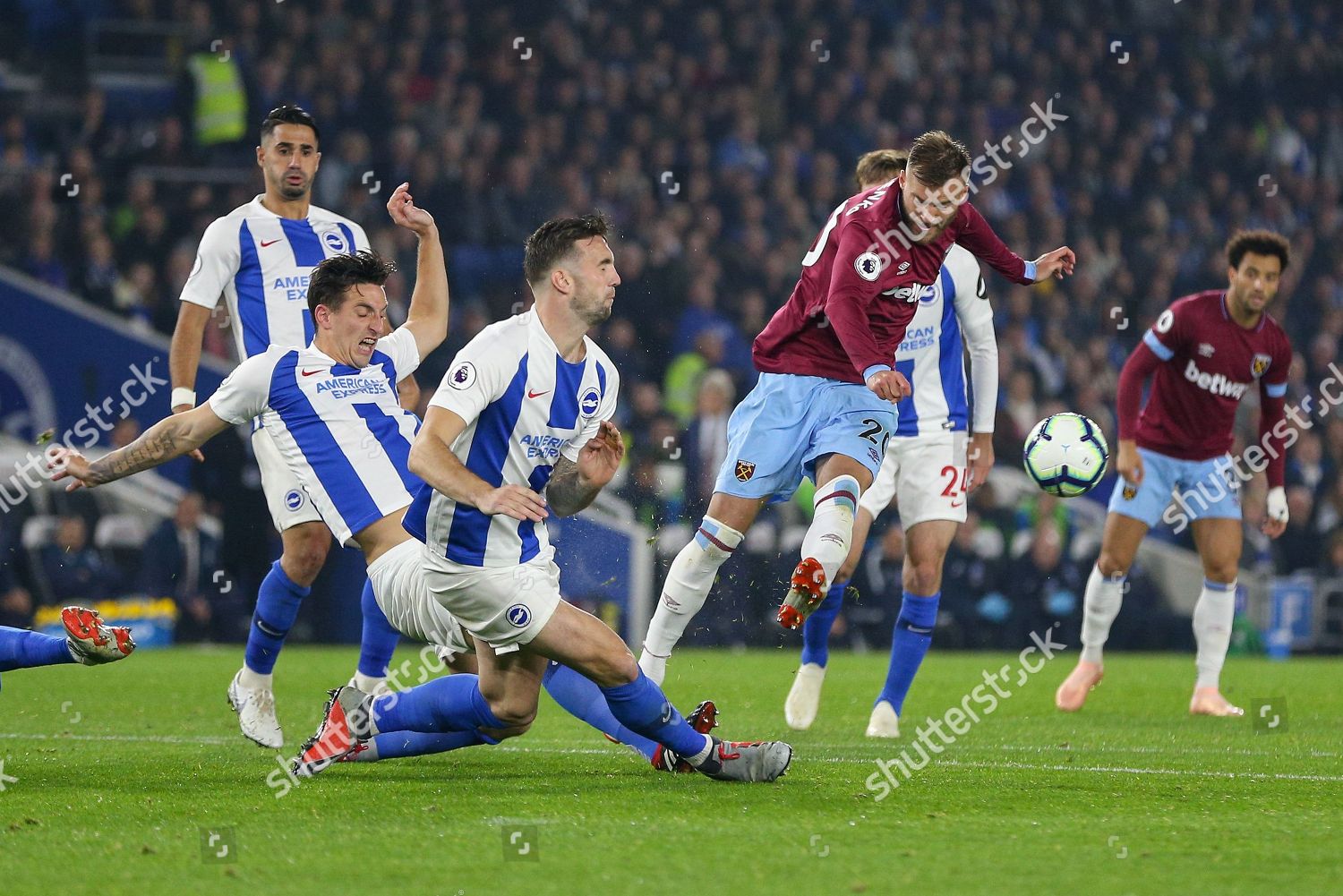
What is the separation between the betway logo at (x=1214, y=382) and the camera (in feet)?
26.0

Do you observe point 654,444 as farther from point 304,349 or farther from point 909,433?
point 304,349

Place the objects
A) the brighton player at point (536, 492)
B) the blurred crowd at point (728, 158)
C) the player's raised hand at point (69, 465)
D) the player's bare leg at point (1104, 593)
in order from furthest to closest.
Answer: the blurred crowd at point (728, 158) < the player's bare leg at point (1104, 593) < the player's raised hand at point (69, 465) < the brighton player at point (536, 492)

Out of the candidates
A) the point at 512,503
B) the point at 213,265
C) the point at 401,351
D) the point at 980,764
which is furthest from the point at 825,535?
the point at 213,265

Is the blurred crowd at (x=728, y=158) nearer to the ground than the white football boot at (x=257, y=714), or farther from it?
farther from it

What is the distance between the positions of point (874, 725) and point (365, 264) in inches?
105

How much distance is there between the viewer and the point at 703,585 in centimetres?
583

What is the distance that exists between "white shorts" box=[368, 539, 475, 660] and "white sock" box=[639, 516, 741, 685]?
0.78 metres

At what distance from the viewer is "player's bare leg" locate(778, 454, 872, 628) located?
5.14m

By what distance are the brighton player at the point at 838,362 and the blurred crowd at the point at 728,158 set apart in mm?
5280

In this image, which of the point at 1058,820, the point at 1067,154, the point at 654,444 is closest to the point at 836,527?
the point at 1058,820

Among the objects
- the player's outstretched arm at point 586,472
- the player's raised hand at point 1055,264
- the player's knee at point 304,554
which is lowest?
the player's knee at point 304,554

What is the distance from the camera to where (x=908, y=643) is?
6.67 meters

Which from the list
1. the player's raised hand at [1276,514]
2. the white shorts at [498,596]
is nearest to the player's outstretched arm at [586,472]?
the white shorts at [498,596]

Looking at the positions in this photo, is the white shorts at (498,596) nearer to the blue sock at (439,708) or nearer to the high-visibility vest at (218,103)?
the blue sock at (439,708)
